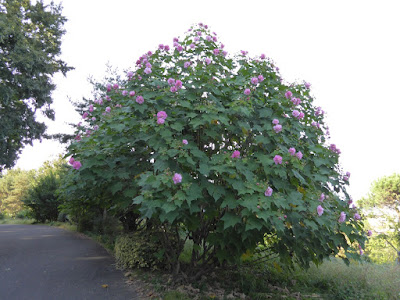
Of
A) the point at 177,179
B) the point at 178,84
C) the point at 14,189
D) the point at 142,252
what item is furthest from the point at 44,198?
the point at 14,189

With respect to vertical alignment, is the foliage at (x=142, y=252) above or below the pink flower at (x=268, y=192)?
below

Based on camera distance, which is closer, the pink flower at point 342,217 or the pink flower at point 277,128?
the pink flower at point 277,128

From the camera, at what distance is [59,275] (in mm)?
6004

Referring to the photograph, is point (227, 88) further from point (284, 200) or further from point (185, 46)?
point (284, 200)

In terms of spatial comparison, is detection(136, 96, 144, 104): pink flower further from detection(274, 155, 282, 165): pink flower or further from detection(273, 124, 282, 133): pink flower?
detection(274, 155, 282, 165): pink flower

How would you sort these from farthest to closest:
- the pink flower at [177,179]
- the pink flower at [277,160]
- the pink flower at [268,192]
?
the pink flower at [277,160], the pink flower at [268,192], the pink flower at [177,179]

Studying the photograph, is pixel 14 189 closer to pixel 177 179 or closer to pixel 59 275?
pixel 59 275

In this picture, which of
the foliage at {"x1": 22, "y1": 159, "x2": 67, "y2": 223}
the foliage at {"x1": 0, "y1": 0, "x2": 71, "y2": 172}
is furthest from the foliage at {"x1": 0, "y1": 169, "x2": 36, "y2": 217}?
the foliage at {"x1": 0, "y1": 0, "x2": 71, "y2": 172}

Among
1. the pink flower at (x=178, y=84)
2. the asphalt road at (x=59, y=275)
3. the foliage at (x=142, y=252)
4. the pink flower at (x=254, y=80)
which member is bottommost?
the asphalt road at (x=59, y=275)

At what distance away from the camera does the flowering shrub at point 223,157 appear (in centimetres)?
377

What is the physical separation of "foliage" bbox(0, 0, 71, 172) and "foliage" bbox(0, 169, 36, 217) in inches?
1400

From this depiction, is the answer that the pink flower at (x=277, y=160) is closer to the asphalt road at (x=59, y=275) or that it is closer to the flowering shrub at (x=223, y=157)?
the flowering shrub at (x=223, y=157)

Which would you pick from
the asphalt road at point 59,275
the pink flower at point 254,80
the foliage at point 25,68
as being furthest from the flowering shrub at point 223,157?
the foliage at point 25,68

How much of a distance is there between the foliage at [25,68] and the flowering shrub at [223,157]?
9299 mm
